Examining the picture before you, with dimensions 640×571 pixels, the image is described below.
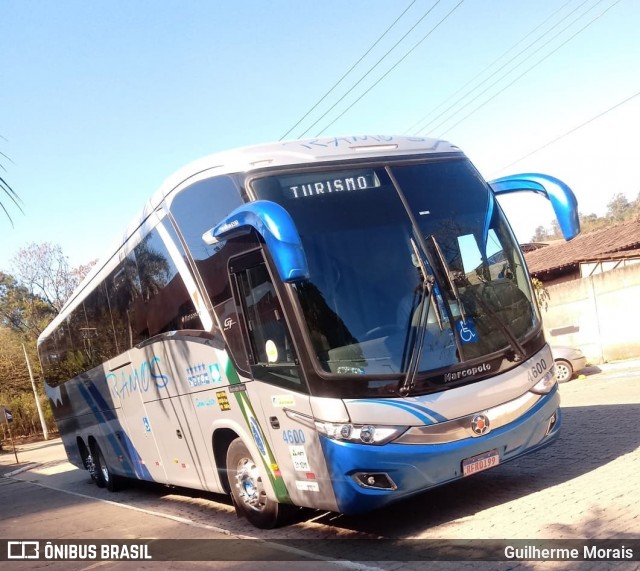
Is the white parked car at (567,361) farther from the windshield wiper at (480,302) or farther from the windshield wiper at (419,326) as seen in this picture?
the windshield wiper at (419,326)

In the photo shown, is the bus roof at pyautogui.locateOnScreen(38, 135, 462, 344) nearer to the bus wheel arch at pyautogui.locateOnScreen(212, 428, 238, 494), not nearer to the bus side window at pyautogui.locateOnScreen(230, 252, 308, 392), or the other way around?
the bus side window at pyautogui.locateOnScreen(230, 252, 308, 392)

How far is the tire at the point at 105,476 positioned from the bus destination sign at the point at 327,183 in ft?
29.4

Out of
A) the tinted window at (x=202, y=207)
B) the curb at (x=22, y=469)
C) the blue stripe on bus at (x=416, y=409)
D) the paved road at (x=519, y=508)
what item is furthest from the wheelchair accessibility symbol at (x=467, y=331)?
the curb at (x=22, y=469)

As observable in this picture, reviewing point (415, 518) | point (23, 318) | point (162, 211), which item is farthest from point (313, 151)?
point (23, 318)

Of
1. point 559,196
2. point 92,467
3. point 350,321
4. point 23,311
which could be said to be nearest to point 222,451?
point 350,321

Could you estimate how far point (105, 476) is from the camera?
1363 cm

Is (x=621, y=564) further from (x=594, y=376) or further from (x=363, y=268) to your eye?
(x=594, y=376)

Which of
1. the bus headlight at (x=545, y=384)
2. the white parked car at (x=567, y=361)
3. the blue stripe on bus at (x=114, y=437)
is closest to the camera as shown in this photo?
the bus headlight at (x=545, y=384)

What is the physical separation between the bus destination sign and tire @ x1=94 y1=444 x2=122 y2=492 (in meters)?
8.95

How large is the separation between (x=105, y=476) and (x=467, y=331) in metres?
10.2

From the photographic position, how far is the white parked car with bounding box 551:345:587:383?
56.4 feet

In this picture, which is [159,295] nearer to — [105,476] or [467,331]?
[467,331]

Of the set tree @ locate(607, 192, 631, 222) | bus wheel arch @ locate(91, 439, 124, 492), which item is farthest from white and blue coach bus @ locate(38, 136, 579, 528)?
tree @ locate(607, 192, 631, 222)

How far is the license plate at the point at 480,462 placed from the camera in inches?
227
